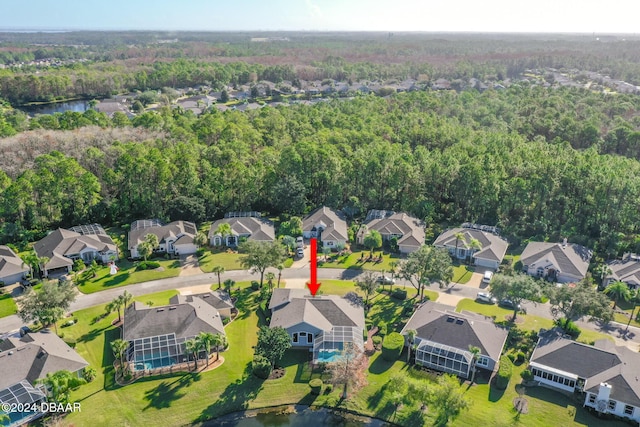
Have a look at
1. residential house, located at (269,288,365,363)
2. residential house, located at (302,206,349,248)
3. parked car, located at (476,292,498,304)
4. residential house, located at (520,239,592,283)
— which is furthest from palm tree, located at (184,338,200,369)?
residential house, located at (520,239,592,283)

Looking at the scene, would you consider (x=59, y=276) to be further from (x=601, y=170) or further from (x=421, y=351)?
(x=601, y=170)

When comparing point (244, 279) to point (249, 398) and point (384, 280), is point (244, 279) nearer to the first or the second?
point (384, 280)

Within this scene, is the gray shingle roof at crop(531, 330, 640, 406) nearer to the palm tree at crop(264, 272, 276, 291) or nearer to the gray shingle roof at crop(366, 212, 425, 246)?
the gray shingle roof at crop(366, 212, 425, 246)

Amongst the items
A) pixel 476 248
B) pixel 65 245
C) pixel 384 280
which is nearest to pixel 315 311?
pixel 384 280

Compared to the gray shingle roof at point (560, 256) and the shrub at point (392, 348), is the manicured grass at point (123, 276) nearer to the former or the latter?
the shrub at point (392, 348)

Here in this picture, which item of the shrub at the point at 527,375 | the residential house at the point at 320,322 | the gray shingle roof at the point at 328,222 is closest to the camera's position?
the shrub at the point at 527,375

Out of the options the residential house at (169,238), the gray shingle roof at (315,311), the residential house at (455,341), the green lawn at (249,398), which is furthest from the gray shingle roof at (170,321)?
the residential house at (455,341)

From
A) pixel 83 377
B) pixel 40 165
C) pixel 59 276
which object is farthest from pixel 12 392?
pixel 40 165
